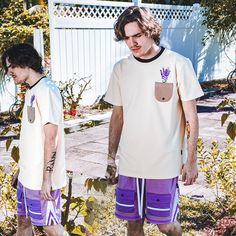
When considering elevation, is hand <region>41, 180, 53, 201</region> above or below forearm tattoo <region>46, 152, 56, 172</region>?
below

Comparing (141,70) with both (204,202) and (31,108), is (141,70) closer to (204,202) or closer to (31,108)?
(31,108)

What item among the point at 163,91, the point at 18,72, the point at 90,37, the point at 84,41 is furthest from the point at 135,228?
the point at 90,37

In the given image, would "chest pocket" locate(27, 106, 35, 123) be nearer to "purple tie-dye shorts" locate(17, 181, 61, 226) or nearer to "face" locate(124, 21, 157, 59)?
"purple tie-dye shorts" locate(17, 181, 61, 226)

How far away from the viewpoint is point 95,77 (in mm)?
9727

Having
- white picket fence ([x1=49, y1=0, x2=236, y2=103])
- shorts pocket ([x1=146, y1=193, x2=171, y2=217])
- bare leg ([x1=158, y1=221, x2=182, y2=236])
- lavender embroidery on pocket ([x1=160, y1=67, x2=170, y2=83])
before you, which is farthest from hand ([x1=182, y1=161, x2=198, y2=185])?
white picket fence ([x1=49, y1=0, x2=236, y2=103])

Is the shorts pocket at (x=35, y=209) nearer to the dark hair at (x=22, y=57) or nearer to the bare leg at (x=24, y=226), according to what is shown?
the bare leg at (x=24, y=226)

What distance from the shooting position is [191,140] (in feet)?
8.21

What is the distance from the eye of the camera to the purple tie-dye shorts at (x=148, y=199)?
252cm

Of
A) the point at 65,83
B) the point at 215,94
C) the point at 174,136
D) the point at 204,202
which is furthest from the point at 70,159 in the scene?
the point at 215,94

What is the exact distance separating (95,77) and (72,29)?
3.91 ft

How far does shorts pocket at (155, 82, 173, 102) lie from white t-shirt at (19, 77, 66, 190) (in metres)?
0.56

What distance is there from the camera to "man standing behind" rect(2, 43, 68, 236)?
2.51 m

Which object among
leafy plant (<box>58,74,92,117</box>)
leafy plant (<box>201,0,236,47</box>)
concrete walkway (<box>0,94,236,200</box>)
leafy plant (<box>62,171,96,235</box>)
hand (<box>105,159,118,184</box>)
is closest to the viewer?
hand (<box>105,159,118,184</box>)

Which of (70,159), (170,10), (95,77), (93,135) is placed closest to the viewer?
(70,159)
